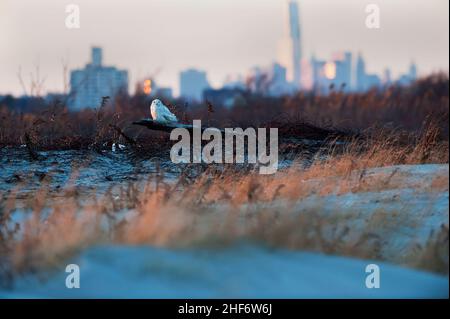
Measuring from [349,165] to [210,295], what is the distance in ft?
14.0

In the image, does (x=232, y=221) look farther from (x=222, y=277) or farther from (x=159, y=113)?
(x=159, y=113)

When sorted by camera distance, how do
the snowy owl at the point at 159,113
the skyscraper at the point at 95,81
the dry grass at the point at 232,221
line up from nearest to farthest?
the dry grass at the point at 232,221, the snowy owl at the point at 159,113, the skyscraper at the point at 95,81

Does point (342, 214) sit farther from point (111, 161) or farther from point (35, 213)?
point (111, 161)

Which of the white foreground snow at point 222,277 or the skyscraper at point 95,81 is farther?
the skyscraper at point 95,81

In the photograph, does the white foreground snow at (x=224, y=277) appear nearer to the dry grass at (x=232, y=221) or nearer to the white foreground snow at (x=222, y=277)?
the white foreground snow at (x=222, y=277)

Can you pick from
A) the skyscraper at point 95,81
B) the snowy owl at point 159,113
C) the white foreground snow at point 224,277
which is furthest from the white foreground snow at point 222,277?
the skyscraper at point 95,81

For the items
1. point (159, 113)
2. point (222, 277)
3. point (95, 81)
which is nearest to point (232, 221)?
point (222, 277)

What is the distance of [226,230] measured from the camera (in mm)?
6578

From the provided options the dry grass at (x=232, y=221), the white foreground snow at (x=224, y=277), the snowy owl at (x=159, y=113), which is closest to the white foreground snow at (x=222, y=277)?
the white foreground snow at (x=224, y=277)

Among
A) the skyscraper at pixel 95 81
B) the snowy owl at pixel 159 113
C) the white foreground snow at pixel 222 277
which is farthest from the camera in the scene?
the skyscraper at pixel 95 81

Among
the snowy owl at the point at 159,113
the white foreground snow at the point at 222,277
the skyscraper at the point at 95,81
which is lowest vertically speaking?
the white foreground snow at the point at 222,277

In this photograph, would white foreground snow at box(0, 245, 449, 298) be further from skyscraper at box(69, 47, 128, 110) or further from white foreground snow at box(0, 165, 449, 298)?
skyscraper at box(69, 47, 128, 110)

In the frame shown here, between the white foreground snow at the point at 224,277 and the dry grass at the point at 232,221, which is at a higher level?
the dry grass at the point at 232,221
